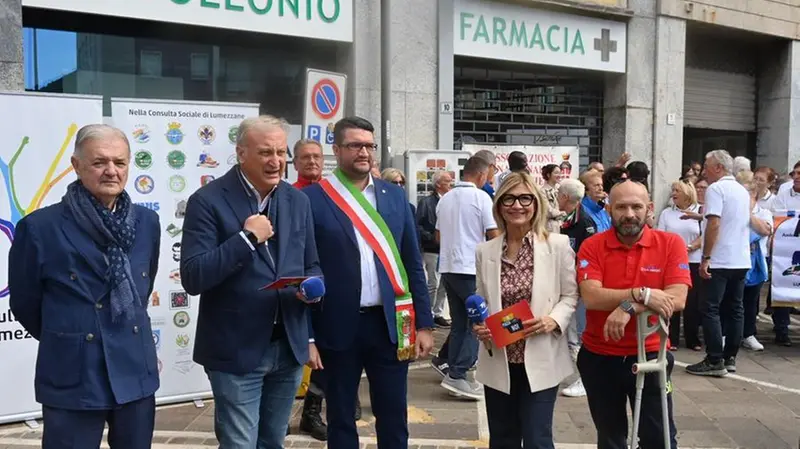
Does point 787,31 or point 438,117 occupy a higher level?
point 787,31

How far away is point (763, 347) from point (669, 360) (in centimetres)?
471

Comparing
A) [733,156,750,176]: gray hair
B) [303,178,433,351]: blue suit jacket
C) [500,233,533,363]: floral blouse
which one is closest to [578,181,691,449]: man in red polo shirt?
[500,233,533,363]: floral blouse

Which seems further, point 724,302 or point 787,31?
point 787,31

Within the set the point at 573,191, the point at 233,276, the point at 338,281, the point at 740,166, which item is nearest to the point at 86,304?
the point at 233,276

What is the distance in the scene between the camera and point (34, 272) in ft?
8.54

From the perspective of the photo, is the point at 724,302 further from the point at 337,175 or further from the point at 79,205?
the point at 79,205

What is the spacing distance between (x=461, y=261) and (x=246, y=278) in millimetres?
2906

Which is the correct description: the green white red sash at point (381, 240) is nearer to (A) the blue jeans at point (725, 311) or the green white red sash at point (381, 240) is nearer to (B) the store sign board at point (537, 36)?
(A) the blue jeans at point (725, 311)

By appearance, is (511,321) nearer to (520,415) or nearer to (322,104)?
(520,415)

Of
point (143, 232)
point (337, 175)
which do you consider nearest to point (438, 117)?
point (337, 175)

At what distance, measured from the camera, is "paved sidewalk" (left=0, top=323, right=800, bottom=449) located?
4520 mm

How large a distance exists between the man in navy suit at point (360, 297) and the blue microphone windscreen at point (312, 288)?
475 mm

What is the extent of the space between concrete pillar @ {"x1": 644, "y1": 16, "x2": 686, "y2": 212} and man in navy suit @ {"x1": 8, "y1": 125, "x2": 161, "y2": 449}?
10836mm

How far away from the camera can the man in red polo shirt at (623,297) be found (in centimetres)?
311
